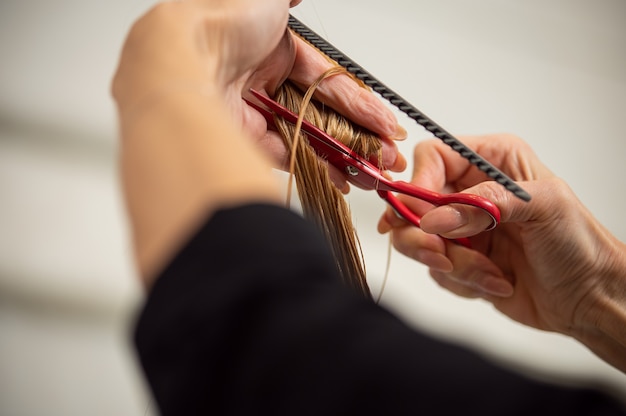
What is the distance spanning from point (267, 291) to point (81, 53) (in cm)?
94

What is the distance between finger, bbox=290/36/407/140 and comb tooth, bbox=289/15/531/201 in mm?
35

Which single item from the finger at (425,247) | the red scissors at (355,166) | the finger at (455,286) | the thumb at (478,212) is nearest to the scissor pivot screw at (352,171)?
the red scissors at (355,166)

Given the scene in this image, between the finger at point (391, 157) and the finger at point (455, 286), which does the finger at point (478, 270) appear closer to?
the finger at point (455, 286)

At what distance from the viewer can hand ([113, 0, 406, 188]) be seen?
0.40 meters

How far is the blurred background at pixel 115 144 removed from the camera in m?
0.87

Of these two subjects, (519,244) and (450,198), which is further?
(519,244)

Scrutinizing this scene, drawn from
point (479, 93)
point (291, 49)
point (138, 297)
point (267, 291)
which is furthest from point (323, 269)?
point (479, 93)

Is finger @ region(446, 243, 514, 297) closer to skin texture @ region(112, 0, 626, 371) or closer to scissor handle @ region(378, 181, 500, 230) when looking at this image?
skin texture @ region(112, 0, 626, 371)

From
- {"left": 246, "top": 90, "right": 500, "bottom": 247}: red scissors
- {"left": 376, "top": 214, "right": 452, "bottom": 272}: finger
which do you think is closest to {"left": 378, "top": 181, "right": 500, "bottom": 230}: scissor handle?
{"left": 246, "top": 90, "right": 500, "bottom": 247}: red scissors

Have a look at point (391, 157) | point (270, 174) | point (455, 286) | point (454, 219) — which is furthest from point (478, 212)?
point (270, 174)

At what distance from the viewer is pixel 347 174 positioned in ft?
2.26

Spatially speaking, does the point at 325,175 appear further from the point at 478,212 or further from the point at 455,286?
the point at 455,286

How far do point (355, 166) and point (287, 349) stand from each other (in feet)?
1.40

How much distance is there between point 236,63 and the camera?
51cm
